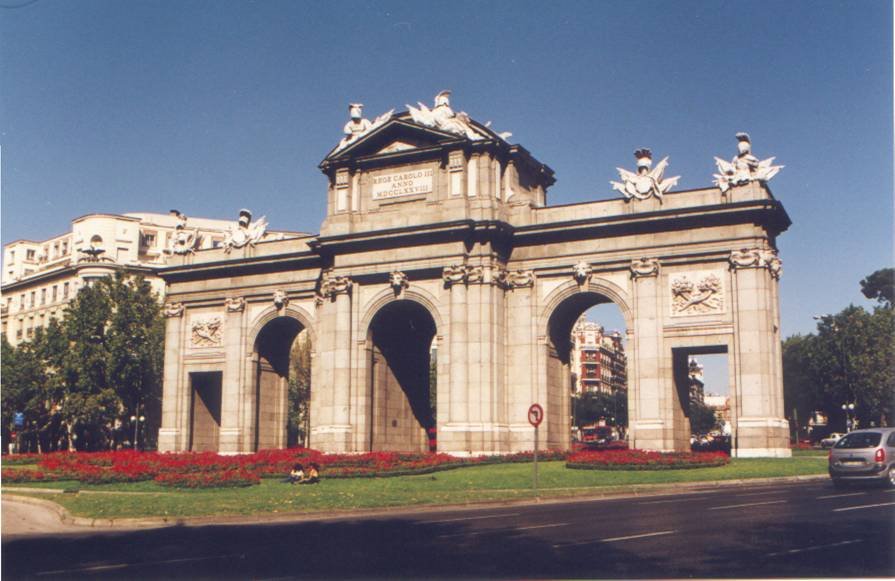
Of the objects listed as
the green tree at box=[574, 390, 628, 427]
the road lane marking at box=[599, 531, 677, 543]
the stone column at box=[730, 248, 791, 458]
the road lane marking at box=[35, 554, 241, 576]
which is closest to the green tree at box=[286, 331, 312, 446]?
the stone column at box=[730, 248, 791, 458]

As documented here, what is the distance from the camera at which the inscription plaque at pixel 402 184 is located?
53.8 metres

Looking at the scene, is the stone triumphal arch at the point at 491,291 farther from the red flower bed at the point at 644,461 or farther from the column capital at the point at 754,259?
the red flower bed at the point at 644,461

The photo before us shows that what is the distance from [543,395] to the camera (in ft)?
168

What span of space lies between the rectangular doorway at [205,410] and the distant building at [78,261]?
4051cm

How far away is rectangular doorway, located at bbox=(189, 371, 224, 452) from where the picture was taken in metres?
63.4

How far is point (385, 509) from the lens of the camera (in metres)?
27.5

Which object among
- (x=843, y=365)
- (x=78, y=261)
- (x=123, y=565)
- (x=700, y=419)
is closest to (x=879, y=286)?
(x=843, y=365)

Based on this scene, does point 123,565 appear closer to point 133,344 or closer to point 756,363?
point 756,363

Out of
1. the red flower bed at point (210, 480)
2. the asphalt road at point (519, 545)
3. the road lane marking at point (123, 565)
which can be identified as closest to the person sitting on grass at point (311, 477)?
the red flower bed at point (210, 480)

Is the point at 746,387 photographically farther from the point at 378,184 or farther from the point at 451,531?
the point at 451,531

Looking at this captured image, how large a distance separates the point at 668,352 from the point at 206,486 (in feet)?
81.3

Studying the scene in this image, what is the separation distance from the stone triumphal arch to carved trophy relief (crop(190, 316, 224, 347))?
2.49 m

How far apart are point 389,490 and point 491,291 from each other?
65.7 feet

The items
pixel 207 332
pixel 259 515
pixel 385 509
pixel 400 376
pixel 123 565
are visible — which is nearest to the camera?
pixel 123 565
